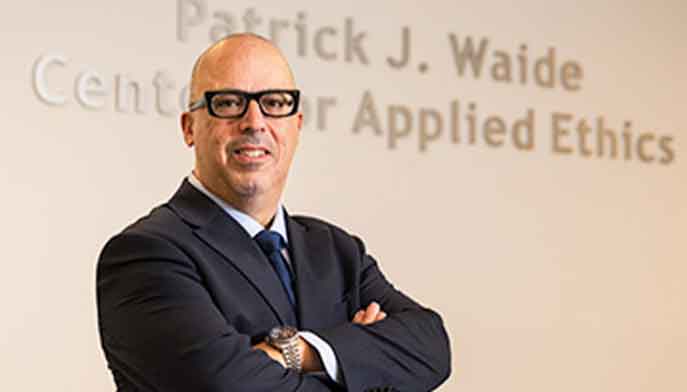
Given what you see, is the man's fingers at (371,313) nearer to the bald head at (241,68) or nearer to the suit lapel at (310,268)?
the suit lapel at (310,268)

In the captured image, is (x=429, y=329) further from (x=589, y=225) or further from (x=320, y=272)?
(x=589, y=225)

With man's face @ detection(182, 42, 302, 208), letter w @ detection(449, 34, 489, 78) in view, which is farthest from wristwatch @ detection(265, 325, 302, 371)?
letter w @ detection(449, 34, 489, 78)

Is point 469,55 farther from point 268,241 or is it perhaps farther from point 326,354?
point 326,354

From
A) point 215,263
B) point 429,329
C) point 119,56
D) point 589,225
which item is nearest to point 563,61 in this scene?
point 589,225

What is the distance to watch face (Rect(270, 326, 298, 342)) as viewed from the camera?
2660 mm

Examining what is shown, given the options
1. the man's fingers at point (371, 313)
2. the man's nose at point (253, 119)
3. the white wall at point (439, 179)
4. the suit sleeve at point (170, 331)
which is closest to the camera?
the suit sleeve at point (170, 331)

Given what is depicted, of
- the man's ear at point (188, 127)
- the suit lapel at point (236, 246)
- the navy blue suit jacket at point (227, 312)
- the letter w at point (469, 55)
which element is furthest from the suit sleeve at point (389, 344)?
the letter w at point (469, 55)

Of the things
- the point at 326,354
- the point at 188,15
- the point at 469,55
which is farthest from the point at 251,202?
the point at 469,55

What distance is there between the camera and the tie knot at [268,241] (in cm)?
284

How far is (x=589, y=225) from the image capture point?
5.84 m

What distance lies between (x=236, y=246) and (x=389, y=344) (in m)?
0.42

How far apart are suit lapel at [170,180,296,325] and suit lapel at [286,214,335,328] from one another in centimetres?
4

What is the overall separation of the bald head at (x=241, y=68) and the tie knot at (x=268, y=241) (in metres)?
0.33

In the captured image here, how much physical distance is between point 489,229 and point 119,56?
6.04ft
